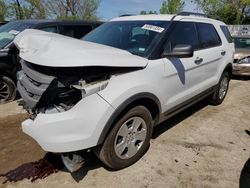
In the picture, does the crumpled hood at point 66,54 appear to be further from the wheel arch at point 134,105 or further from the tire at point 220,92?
the tire at point 220,92

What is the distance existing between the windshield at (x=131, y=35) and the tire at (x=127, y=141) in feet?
2.68

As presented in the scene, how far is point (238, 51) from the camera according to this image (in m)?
9.13

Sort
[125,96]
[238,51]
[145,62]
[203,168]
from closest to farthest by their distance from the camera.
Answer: [125,96] → [145,62] → [203,168] → [238,51]

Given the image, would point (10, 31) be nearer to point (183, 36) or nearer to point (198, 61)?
point (183, 36)

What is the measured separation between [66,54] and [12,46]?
3343 millimetres

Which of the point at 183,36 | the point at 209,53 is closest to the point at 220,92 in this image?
the point at 209,53

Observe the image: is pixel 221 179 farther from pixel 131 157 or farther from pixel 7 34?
pixel 7 34

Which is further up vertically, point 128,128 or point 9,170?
point 128,128

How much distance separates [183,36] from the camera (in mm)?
4219

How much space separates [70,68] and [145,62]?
96 cm

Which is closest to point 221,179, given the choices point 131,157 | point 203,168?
point 203,168

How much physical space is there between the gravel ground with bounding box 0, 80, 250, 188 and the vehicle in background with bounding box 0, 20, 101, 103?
110cm

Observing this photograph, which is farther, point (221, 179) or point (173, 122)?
point (173, 122)

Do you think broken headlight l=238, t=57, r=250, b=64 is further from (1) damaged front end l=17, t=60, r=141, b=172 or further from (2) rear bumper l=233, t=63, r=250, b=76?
(1) damaged front end l=17, t=60, r=141, b=172
